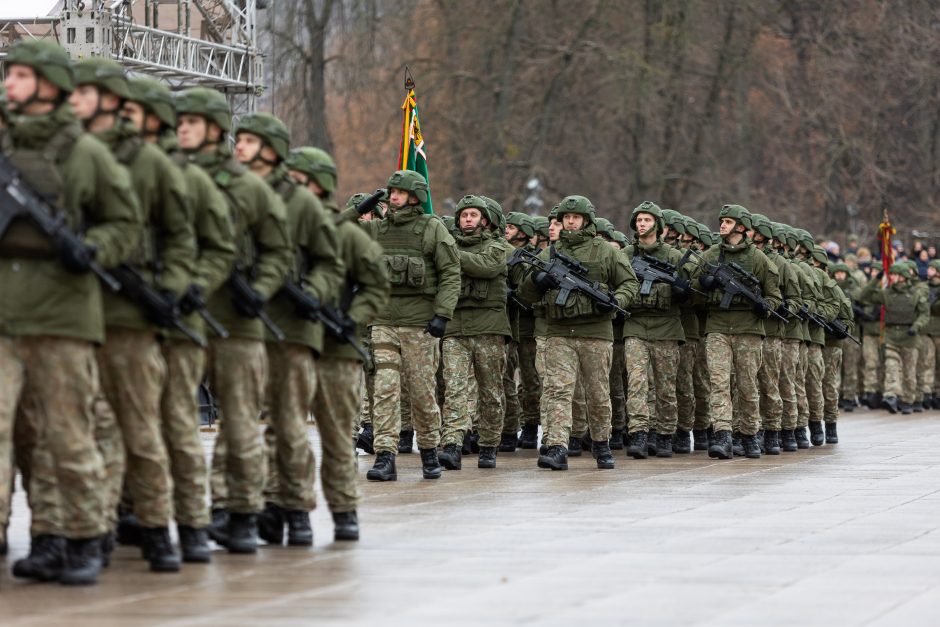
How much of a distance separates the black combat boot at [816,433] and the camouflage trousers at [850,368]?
9.54 metres

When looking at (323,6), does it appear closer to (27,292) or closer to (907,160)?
(907,160)

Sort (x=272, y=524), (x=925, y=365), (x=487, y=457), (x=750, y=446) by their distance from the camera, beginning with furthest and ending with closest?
1. (x=925, y=365)
2. (x=750, y=446)
3. (x=487, y=457)
4. (x=272, y=524)

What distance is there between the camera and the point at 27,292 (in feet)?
30.3

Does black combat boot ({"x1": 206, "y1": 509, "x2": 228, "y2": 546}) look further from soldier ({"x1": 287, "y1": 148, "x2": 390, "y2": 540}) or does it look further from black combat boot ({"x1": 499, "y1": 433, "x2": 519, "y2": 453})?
black combat boot ({"x1": 499, "y1": 433, "x2": 519, "y2": 453})

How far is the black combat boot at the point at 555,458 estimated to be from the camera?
16797 millimetres

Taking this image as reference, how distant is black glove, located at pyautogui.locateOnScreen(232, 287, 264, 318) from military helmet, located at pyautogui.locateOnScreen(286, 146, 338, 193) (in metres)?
1.65

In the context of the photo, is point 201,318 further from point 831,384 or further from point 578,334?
point 831,384

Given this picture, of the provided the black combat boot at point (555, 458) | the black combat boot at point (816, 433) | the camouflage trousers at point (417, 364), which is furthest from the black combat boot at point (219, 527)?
the black combat boot at point (816, 433)

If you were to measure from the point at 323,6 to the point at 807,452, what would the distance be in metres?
21.2

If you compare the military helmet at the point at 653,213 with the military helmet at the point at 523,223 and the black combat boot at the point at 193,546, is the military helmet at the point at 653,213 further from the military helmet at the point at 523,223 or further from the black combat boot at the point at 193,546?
the black combat boot at the point at 193,546

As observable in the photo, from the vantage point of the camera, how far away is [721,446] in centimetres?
1891

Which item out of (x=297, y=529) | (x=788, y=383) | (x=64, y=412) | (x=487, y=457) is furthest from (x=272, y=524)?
(x=788, y=383)

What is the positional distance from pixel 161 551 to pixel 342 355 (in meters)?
2.20

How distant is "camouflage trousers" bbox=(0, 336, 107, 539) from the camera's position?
30.6ft
